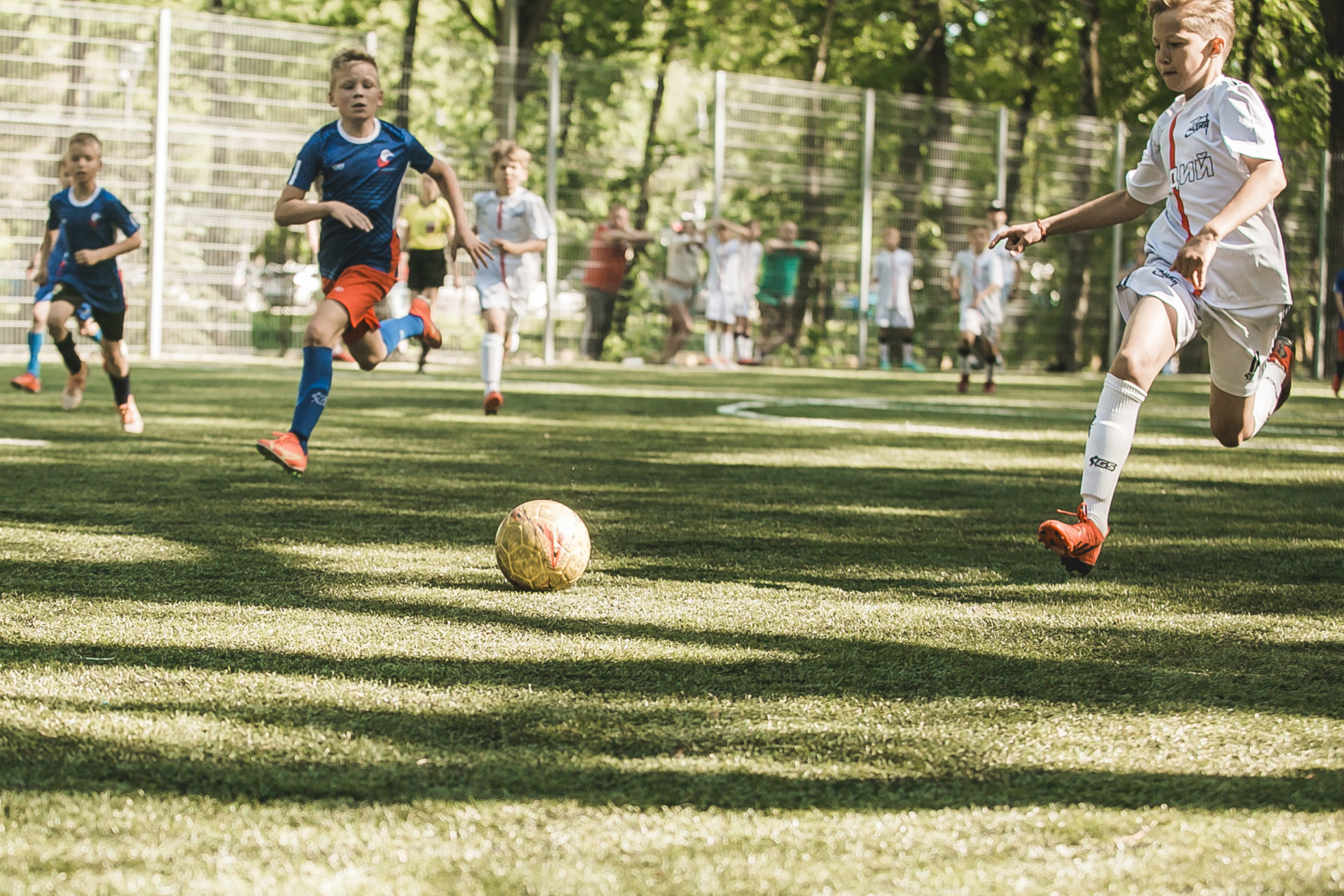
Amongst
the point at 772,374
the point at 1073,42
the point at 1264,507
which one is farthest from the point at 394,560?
the point at 1073,42

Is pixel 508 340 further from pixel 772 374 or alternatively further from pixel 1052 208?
pixel 1052 208

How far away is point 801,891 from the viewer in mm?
2166

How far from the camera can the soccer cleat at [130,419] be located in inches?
378

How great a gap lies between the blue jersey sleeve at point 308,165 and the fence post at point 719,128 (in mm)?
16401

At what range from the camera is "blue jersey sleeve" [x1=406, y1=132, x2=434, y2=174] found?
797 centimetres

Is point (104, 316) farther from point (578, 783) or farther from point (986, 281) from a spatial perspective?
point (986, 281)

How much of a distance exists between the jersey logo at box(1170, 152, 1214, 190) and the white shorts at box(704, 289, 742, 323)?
707 inches

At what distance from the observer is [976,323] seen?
1806 centimetres

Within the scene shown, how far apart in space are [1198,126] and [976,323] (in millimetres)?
13010

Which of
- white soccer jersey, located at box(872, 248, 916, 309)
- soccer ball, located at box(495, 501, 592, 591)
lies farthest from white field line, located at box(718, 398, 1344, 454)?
white soccer jersey, located at box(872, 248, 916, 309)

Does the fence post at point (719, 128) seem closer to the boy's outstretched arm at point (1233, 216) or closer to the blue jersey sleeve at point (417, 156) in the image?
the blue jersey sleeve at point (417, 156)

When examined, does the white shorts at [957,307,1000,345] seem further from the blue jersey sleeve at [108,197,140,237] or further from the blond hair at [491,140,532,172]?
the blue jersey sleeve at [108,197,140,237]

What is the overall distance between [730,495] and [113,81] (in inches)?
622

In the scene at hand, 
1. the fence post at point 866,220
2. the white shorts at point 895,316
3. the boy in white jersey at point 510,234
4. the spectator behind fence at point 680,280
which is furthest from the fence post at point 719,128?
the boy in white jersey at point 510,234
